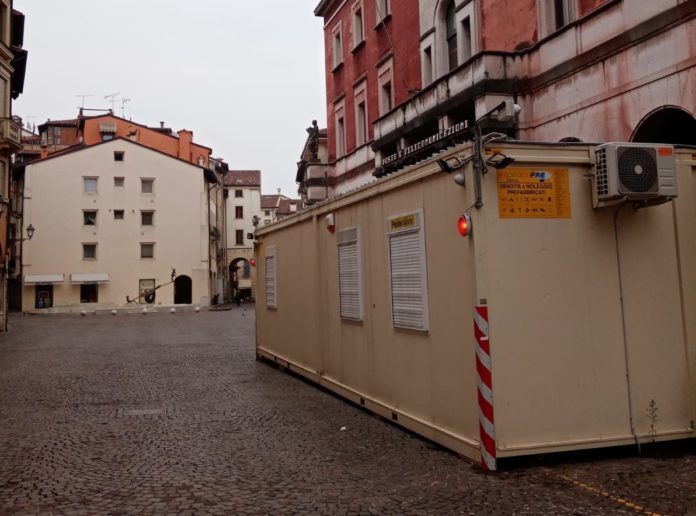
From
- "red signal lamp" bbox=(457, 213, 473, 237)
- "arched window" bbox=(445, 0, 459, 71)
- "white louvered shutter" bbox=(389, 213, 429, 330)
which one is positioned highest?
"arched window" bbox=(445, 0, 459, 71)

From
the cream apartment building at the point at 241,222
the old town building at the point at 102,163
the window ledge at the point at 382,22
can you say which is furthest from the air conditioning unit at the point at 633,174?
the cream apartment building at the point at 241,222

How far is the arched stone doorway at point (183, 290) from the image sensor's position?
55000 millimetres

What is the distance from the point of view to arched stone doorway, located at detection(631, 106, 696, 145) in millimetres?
12234

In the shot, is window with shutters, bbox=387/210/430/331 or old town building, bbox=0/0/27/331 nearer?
window with shutters, bbox=387/210/430/331

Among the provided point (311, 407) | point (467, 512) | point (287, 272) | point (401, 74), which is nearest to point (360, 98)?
point (401, 74)

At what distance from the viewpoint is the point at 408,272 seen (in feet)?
25.4

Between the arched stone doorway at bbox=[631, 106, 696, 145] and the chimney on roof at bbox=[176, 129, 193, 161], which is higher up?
the chimney on roof at bbox=[176, 129, 193, 161]

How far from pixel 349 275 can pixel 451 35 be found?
14.0 metres

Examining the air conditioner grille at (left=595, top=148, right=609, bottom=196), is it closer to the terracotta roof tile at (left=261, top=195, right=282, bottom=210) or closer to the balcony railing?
the balcony railing

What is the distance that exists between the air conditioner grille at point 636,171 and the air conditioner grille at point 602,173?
127mm

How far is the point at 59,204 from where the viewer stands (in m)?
52.6

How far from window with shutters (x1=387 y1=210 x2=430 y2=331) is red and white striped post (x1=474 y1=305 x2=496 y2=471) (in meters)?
1.21

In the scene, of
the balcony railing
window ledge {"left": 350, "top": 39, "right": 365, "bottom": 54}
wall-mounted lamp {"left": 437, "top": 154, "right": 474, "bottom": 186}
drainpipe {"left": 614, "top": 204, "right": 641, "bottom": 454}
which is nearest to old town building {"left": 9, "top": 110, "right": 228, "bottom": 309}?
the balcony railing

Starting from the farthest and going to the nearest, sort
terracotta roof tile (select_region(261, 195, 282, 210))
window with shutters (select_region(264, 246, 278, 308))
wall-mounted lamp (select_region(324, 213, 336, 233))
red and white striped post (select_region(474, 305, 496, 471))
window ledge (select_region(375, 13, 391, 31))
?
terracotta roof tile (select_region(261, 195, 282, 210)), window ledge (select_region(375, 13, 391, 31)), window with shutters (select_region(264, 246, 278, 308)), wall-mounted lamp (select_region(324, 213, 336, 233)), red and white striped post (select_region(474, 305, 496, 471))
